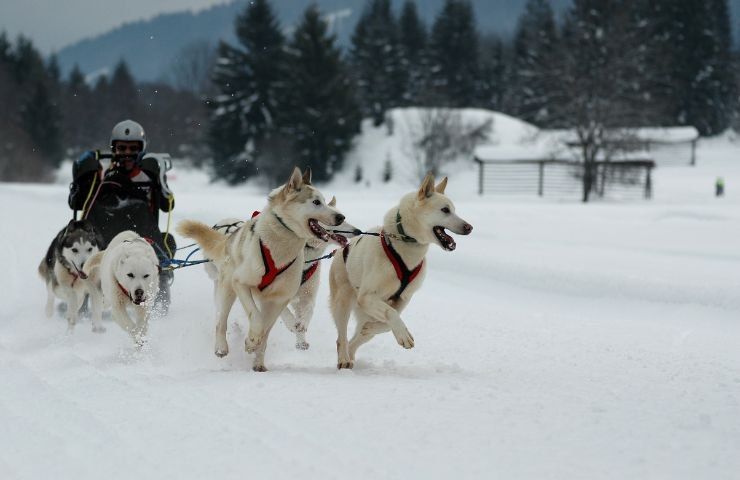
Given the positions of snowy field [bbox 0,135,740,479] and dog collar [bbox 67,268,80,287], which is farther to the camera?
dog collar [bbox 67,268,80,287]

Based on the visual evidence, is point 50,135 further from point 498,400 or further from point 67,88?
point 498,400

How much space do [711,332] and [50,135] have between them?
56.1 m

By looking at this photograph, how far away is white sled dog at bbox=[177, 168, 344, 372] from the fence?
79.6 ft

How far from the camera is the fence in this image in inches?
1148

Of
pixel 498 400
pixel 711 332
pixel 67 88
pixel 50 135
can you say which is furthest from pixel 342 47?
pixel 67 88

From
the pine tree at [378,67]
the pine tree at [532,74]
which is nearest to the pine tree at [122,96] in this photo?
the pine tree at [378,67]

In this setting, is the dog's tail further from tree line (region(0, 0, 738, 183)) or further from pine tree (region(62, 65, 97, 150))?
pine tree (region(62, 65, 97, 150))

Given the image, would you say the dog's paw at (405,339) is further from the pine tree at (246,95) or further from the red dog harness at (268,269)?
the pine tree at (246,95)

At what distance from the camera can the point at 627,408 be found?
13.3 feet

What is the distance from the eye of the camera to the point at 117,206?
308 inches

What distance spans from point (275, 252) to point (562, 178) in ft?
98.6

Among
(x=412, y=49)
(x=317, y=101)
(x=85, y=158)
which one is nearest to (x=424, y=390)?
(x=85, y=158)

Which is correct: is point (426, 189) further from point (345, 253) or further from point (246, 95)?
point (246, 95)

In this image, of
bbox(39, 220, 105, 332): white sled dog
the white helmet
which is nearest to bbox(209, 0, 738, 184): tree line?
the white helmet
